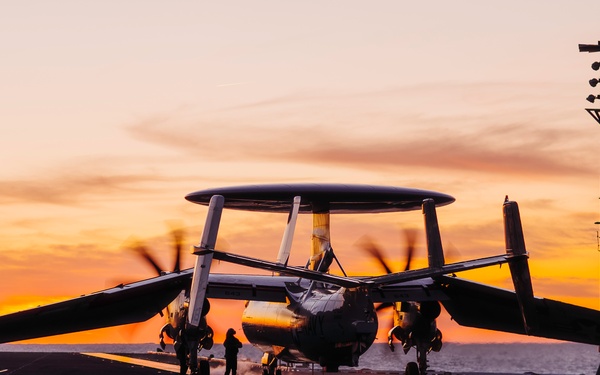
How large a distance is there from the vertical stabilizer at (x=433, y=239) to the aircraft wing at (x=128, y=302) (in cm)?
1389

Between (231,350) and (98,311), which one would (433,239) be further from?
(231,350)

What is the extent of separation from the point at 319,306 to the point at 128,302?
26.9 feet

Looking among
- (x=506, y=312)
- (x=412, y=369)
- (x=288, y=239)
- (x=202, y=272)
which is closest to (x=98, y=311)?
(x=288, y=239)

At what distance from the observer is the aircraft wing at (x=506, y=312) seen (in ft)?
117

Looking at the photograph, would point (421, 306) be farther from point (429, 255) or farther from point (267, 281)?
point (429, 255)

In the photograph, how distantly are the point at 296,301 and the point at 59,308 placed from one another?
914cm

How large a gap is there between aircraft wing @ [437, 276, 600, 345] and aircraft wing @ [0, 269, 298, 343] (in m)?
7.02

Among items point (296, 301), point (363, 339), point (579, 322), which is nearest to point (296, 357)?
point (296, 301)

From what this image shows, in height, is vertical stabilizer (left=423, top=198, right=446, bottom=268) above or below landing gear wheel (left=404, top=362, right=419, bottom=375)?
above

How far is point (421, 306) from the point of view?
41.0 m

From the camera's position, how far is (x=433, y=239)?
2570 centimetres

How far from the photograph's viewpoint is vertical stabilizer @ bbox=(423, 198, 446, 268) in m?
25.4

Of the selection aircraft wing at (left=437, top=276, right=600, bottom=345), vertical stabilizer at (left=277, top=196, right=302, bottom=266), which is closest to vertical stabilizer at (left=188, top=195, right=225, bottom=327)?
vertical stabilizer at (left=277, top=196, right=302, bottom=266)

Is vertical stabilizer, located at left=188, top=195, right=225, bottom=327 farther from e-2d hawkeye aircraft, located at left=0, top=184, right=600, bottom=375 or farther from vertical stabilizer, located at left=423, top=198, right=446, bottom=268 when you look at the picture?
vertical stabilizer, located at left=423, top=198, right=446, bottom=268
